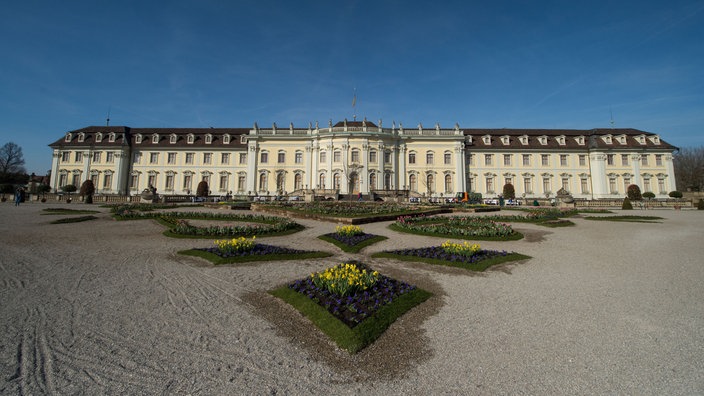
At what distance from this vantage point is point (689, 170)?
209ft

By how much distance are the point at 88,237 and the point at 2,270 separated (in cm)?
460

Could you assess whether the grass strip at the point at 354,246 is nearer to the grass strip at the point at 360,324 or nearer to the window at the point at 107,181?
the grass strip at the point at 360,324

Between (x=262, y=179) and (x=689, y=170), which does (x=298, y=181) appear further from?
(x=689, y=170)

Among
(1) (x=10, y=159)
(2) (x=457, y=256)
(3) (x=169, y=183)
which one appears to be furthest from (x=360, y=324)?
(1) (x=10, y=159)

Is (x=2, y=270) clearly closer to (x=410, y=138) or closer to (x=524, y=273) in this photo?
(x=524, y=273)

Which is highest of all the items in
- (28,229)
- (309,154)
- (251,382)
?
(309,154)

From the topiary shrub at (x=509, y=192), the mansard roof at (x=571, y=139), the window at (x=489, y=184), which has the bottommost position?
the topiary shrub at (x=509, y=192)

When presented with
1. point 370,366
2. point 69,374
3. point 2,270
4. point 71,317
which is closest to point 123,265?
point 2,270

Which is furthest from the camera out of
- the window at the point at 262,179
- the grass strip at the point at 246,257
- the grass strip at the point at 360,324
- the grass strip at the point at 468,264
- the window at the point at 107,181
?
the window at the point at 262,179

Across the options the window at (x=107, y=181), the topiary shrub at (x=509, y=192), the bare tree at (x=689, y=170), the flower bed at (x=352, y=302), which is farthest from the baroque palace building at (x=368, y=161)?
the flower bed at (x=352, y=302)

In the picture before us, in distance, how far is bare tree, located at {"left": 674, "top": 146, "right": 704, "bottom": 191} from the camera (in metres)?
58.8

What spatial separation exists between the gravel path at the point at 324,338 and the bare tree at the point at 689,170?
7680 centimetres

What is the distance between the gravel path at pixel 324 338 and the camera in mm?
2912

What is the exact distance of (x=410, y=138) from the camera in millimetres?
48062
